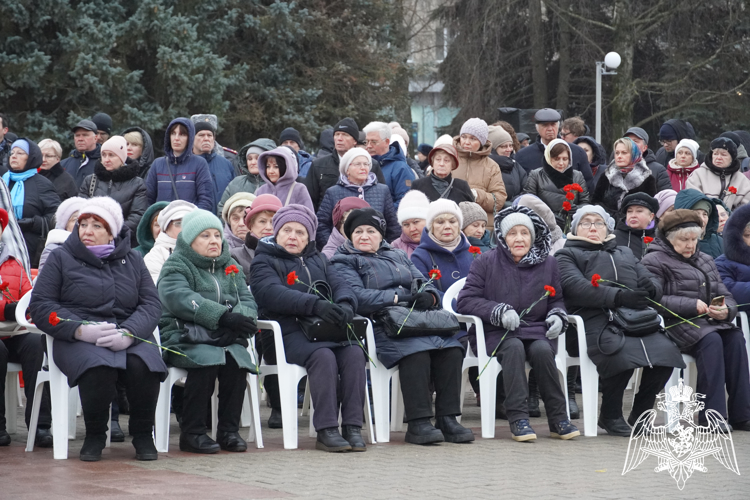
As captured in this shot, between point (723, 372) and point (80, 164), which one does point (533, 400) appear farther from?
point (80, 164)

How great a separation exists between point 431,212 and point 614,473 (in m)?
2.78

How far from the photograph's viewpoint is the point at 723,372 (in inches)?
333

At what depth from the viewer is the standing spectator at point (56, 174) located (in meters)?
11.0

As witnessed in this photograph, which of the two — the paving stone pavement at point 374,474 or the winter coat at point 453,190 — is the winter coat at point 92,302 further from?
the winter coat at point 453,190

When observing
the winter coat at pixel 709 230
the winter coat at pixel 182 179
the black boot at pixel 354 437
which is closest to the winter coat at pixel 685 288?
the winter coat at pixel 709 230

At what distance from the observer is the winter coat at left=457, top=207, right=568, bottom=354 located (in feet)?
26.3

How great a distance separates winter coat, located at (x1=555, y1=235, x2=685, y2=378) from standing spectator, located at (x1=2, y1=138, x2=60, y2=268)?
4.63 meters

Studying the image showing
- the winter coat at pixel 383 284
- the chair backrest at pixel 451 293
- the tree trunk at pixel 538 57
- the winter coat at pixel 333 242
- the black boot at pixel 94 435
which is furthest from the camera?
the tree trunk at pixel 538 57

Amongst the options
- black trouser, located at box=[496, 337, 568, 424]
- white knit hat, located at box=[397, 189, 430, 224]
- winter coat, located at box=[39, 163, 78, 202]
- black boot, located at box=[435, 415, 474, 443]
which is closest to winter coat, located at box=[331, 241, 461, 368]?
black trouser, located at box=[496, 337, 568, 424]

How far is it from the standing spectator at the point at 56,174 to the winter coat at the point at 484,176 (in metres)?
3.65

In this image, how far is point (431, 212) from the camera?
28.5 feet

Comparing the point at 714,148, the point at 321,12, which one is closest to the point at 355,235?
the point at 714,148

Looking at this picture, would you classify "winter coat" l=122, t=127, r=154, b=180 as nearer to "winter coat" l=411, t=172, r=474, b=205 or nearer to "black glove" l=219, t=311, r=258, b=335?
"winter coat" l=411, t=172, r=474, b=205

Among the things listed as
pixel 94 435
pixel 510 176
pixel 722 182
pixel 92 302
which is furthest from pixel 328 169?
pixel 94 435
